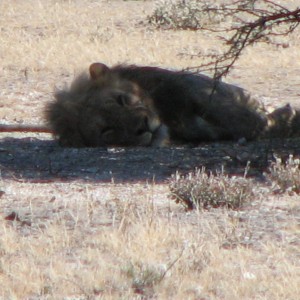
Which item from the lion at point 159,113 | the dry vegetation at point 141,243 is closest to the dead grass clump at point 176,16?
the lion at point 159,113

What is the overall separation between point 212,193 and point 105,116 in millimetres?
2953

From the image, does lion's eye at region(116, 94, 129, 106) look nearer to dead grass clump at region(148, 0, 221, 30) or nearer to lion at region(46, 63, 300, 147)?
lion at region(46, 63, 300, 147)

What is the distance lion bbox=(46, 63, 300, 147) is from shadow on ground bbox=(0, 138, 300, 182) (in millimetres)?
161

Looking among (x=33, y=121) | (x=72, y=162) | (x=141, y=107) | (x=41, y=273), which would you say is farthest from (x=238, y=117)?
(x=41, y=273)

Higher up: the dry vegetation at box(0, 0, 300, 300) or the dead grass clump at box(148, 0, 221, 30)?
the dry vegetation at box(0, 0, 300, 300)

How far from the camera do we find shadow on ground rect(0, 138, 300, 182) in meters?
9.25

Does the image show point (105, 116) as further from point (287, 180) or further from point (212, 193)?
point (212, 193)

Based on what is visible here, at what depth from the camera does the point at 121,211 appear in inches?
291

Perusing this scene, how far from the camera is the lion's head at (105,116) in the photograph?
34.1ft

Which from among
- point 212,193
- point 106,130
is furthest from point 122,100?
point 212,193

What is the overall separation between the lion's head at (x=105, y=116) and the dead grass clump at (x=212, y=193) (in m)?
2.65

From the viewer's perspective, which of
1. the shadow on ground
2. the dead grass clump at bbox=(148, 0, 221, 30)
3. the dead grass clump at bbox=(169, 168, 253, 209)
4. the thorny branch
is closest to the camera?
the dead grass clump at bbox=(169, 168, 253, 209)

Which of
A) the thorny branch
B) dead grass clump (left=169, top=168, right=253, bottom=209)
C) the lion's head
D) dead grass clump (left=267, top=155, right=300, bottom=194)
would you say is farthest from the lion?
dead grass clump (left=169, top=168, right=253, bottom=209)

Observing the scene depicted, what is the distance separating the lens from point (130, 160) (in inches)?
385
